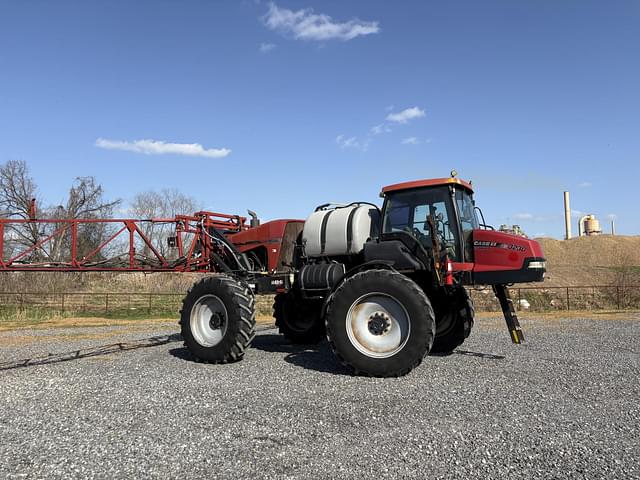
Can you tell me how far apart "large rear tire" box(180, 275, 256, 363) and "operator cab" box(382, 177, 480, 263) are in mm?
2670

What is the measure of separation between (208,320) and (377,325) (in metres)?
3.16

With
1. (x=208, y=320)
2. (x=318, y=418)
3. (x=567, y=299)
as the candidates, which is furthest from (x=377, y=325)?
(x=567, y=299)

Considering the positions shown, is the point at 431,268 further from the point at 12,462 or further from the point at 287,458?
the point at 12,462

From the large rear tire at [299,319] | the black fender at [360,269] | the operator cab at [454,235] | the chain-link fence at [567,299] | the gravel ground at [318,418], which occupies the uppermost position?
the operator cab at [454,235]

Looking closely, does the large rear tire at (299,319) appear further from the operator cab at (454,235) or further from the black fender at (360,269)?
the operator cab at (454,235)

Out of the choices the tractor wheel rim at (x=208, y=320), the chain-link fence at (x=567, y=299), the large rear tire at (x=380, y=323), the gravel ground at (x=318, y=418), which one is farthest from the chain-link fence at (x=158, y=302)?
the large rear tire at (x=380, y=323)

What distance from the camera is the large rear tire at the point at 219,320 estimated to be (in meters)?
7.83

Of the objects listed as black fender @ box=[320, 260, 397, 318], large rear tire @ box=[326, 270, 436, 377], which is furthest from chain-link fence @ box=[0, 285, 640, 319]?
large rear tire @ box=[326, 270, 436, 377]

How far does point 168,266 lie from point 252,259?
70.3 inches

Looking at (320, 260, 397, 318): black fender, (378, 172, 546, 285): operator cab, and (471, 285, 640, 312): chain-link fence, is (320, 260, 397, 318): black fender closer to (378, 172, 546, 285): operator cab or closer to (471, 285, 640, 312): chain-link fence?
(378, 172, 546, 285): operator cab

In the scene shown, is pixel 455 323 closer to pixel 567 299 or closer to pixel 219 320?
pixel 219 320

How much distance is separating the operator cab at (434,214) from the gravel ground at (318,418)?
196 cm

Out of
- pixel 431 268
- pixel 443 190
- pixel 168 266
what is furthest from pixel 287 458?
pixel 168 266

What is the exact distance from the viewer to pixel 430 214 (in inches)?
301
